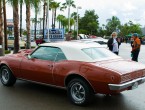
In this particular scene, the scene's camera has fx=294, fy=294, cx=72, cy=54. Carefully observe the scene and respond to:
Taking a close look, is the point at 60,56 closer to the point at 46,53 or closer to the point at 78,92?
the point at 46,53

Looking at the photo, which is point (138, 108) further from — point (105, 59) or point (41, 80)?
point (41, 80)

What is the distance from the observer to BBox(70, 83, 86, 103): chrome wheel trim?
255 inches

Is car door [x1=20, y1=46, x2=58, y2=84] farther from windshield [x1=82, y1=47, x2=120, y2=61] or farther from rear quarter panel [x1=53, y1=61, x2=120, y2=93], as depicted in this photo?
windshield [x1=82, y1=47, x2=120, y2=61]

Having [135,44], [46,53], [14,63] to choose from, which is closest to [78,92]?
[46,53]

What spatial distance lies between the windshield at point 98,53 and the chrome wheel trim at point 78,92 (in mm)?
762

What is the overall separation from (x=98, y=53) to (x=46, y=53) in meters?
1.33

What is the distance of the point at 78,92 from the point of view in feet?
21.6

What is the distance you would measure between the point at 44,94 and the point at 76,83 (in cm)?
132

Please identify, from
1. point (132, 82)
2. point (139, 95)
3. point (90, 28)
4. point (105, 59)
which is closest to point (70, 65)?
point (105, 59)

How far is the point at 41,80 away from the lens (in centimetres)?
736

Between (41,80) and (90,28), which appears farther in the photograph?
(90,28)

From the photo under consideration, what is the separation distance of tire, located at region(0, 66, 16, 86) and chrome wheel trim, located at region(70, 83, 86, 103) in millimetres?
2359

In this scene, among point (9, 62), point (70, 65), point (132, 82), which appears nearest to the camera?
point (132, 82)

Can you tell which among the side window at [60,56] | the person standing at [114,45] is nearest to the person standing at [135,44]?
→ the person standing at [114,45]
